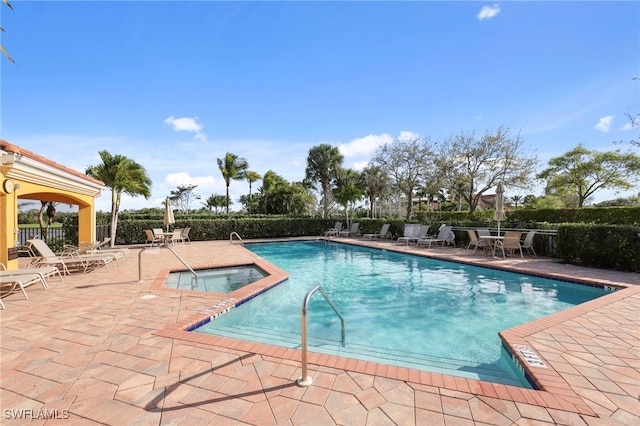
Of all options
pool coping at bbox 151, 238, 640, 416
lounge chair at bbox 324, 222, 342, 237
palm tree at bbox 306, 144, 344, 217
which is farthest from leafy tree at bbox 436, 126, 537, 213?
pool coping at bbox 151, 238, 640, 416

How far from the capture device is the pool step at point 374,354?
3.38 m

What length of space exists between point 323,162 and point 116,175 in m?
17.9

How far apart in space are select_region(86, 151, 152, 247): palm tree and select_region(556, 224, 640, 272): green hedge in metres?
18.6

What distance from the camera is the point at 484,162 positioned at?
19.9 m

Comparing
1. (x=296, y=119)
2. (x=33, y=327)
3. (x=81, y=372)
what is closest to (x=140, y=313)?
(x=33, y=327)

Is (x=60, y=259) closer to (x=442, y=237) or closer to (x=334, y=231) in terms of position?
(x=442, y=237)

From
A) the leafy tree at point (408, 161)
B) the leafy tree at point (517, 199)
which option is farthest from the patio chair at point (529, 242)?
the leafy tree at point (517, 199)

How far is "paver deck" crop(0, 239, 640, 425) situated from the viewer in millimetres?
2170

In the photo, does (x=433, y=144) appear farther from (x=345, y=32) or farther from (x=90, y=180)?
(x=90, y=180)

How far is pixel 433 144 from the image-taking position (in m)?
22.2

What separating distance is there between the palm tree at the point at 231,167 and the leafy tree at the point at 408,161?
15.7 meters

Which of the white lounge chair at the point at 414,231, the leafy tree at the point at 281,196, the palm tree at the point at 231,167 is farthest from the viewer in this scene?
the leafy tree at the point at 281,196

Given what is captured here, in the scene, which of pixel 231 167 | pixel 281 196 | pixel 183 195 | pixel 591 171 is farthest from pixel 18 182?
pixel 183 195

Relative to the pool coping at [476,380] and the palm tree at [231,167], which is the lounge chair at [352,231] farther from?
the palm tree at [231,167]
